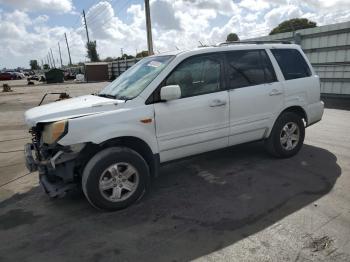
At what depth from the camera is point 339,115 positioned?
9.03 meters

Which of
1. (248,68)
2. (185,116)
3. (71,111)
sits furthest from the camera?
(248,68)

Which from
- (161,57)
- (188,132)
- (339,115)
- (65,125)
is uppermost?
(161,57)

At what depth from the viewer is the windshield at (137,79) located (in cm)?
421

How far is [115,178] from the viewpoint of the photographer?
3.88m

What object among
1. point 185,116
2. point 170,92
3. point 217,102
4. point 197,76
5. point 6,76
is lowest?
point 6,76

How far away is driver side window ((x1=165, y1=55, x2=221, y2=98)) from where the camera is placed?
4.25 m

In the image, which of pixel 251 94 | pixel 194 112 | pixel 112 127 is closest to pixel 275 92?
pixel 251 94

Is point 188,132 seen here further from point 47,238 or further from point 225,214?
point 47,238

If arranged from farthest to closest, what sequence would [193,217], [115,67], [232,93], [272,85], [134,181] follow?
[115,67] < [272,85] < [232,93] < [134,181] < [193,217]

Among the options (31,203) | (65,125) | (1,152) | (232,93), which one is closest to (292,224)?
(232,93)

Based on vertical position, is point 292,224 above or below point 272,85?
below

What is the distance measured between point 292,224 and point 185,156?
1619 mm

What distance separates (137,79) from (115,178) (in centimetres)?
144

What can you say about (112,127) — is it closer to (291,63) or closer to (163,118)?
(163,118)
